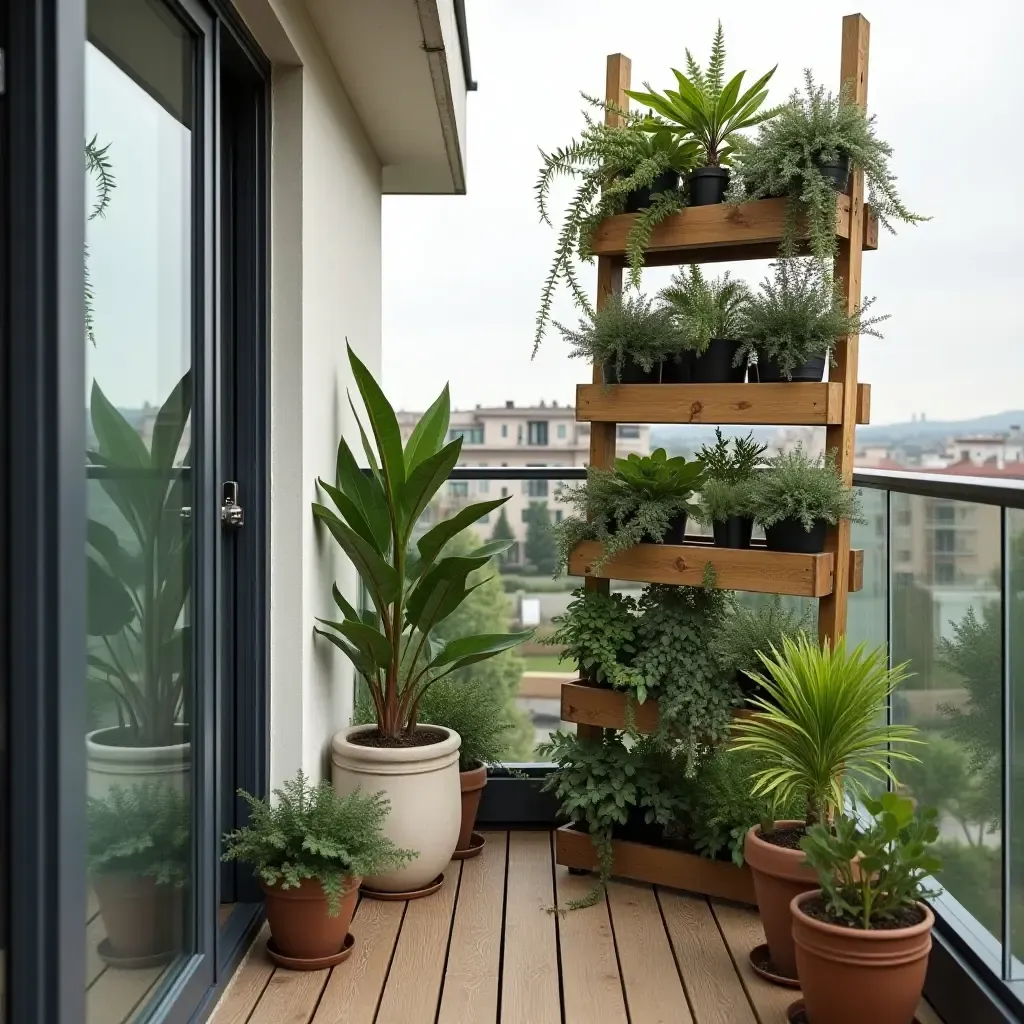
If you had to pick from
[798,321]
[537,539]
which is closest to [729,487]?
[798,321]

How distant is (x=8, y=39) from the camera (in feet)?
5.13

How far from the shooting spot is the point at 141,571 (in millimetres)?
2053

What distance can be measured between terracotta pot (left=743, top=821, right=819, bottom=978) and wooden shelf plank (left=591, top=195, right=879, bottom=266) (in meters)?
1.47

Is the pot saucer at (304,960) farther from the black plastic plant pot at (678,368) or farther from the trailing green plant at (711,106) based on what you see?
the trailing green plant at (711,106)

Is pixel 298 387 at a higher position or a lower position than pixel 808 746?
higher

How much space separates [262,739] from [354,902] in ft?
1.43

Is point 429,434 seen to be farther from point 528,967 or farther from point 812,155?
point 528,967

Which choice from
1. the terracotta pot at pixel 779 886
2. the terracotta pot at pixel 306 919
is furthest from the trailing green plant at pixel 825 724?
the terracotta pot at pixel 306 919

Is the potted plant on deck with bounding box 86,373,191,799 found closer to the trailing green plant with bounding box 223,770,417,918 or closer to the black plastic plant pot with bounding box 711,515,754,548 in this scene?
the trailing green plant with bounding box 223,770,417,918

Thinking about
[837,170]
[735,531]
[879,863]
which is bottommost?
[879,863]

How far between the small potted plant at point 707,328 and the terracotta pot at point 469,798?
1268 mm

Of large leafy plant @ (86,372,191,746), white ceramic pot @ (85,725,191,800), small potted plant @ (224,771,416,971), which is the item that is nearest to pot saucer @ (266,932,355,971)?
small potted plant @ (224,771,416,971)

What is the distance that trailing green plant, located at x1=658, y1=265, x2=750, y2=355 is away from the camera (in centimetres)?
310

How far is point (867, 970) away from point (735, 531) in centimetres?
119
